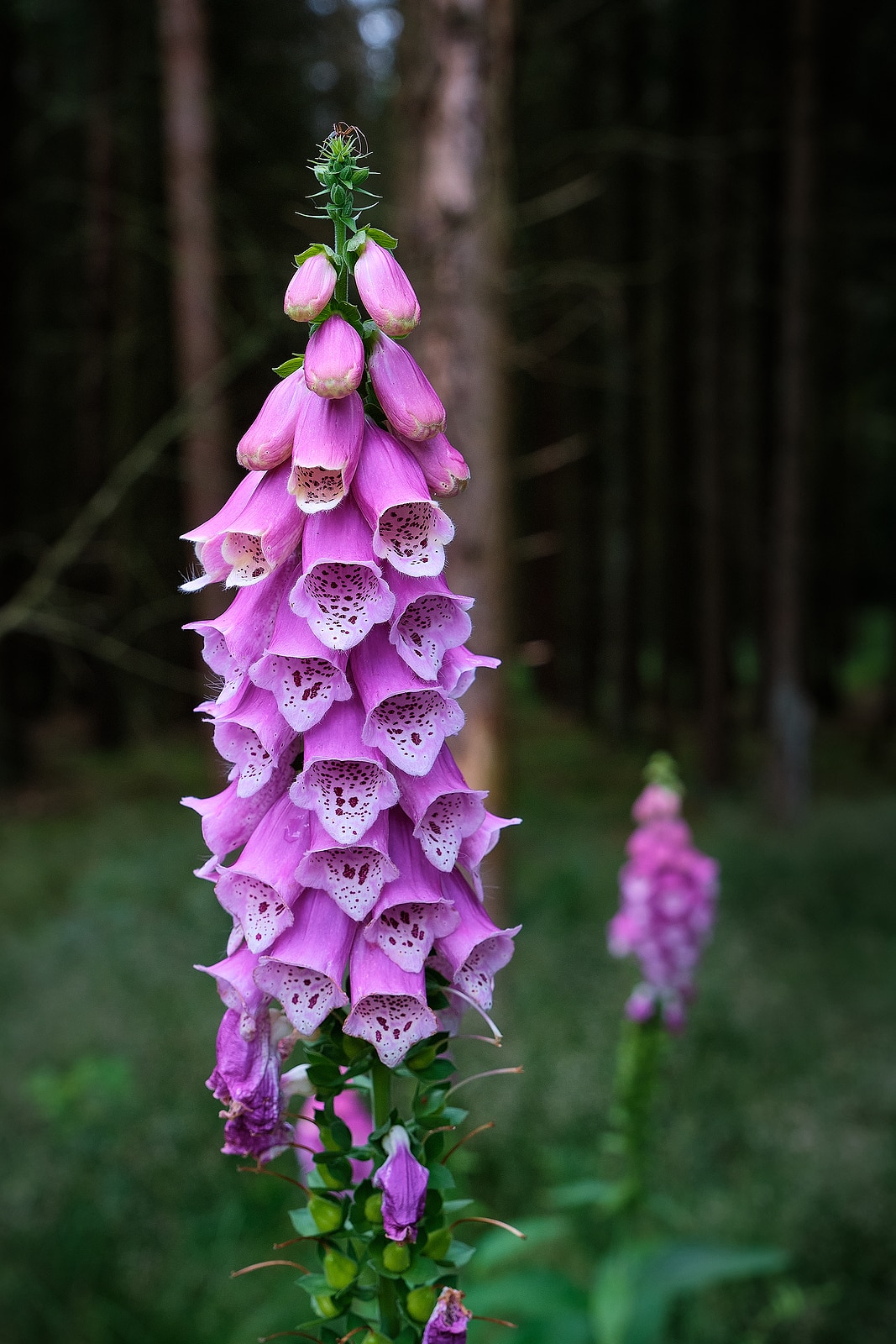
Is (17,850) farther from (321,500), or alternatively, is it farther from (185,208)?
(321,500)

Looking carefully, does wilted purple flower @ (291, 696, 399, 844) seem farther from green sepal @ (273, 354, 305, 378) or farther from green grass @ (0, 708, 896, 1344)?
green grass @ (0, 708, 896, 1344)

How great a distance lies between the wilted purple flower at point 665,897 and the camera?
3865mm

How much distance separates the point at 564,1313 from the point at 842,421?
18.3m

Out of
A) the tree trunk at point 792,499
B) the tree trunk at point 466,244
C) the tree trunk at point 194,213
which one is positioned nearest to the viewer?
the tree trunk at point 466,244

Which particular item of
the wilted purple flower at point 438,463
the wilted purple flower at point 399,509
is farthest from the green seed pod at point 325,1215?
the wilted purple flower at point 438,463

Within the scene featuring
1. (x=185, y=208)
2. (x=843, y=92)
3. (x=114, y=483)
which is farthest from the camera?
(x=843, y=92)

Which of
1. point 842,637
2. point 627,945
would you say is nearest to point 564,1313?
point 627,945

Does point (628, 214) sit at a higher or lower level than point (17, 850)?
higher

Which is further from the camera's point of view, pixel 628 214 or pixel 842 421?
pixel 842 421

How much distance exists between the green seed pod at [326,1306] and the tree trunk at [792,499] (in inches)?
484

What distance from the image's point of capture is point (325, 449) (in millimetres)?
1275

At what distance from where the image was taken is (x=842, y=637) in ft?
79.5

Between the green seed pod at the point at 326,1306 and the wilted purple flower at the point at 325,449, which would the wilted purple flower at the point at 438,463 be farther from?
the green seed pod at the point at 326,1306

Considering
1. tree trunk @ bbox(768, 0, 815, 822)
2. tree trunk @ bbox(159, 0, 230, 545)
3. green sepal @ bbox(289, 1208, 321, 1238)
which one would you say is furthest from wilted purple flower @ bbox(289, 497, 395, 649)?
tree trunk @ bbox(768, 0, 815, 822)
